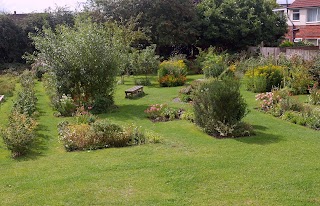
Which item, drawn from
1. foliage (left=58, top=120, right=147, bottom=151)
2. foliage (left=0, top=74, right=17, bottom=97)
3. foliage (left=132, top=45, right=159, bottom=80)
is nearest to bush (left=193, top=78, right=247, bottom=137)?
foliage (left=58, top=120, right=147, bottom=151)

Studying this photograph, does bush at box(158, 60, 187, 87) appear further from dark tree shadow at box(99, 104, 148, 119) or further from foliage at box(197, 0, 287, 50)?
foliage at box(197, 0, 287, 50)

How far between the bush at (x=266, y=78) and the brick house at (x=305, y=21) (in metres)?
22.0

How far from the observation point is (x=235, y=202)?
6.32 meters

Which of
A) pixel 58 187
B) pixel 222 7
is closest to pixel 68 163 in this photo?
pixel 58 187

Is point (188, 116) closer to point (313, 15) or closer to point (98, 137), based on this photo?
point (98, 137)

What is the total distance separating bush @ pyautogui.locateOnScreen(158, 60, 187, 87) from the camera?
70.9 ft

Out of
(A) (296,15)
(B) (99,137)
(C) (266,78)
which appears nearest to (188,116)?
(B) (99,137)

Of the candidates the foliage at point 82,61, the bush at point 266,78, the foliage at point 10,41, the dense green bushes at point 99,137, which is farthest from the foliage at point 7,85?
the bush at point 266,78

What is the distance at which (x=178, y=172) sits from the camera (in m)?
7.77

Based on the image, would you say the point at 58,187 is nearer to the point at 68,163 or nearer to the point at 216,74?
the point at 68,163

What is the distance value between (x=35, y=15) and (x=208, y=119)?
86.6ft

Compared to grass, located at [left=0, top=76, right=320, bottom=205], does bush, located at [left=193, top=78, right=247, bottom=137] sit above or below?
above

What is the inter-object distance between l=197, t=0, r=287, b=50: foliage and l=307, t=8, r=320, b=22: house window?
7.64 m

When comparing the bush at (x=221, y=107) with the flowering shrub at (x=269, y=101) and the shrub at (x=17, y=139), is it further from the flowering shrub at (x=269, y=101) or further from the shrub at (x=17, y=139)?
the shrub at (x=17, y=139)
